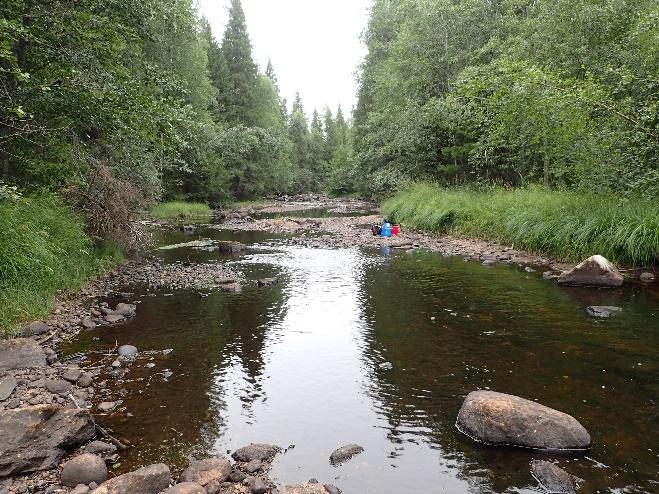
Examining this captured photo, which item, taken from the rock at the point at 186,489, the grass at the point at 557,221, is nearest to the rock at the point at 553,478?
the rock at the point at 186,489

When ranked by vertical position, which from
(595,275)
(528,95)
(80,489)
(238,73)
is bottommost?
(595,275)

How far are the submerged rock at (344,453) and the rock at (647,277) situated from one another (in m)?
11.5

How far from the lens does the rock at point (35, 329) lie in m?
9.40

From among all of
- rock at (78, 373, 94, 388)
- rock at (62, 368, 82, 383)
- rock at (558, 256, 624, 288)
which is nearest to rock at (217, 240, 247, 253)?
rock at (558, 256, 624, 288)

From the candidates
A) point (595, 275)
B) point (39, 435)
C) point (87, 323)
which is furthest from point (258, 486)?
point (595, 275)

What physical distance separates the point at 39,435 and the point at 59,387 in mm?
1813

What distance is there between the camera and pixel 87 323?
10328 millimetres

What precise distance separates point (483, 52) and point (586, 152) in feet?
41.4

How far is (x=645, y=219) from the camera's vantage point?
14.1 metres

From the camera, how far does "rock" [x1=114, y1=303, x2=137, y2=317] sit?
36.8ft

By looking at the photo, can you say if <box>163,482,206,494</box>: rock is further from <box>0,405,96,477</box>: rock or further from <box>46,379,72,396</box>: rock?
<box>46,379,72,396</box>: rock

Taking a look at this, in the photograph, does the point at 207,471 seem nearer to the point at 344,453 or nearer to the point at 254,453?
the point at 254,453

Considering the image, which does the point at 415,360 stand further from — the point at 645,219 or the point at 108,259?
the point at 108,259

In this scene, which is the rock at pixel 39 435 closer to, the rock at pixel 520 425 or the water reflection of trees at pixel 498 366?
the water reflection of trees at pixel 498 366
